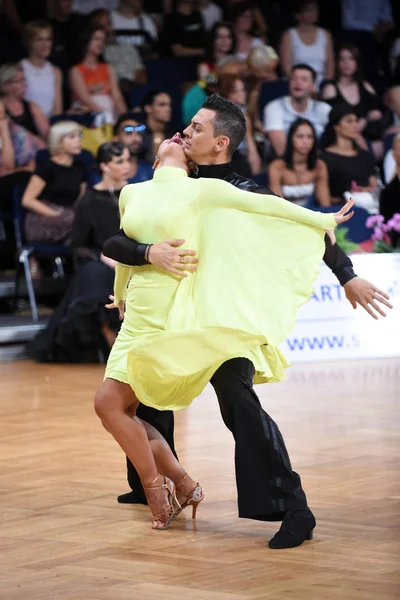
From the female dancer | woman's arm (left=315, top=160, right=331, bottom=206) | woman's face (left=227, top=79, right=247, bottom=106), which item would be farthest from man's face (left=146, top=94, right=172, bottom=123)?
the female dancer

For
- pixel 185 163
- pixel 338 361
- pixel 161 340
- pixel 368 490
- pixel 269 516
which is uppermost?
pixel 185 163

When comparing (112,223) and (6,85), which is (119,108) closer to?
(6,85)

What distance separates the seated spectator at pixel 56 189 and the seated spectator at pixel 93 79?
88 centimetres

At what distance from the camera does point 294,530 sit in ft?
13.6

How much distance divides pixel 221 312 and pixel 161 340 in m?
0.22

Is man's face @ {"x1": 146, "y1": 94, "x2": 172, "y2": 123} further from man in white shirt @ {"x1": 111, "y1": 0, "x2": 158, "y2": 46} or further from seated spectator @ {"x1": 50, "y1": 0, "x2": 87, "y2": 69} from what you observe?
man in white shirt @ {"x1": 111, "y1": 0, "x2": 158, "y2": 46}

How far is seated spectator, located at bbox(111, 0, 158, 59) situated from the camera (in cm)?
1194

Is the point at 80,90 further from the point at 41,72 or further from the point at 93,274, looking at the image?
the point at 93,274

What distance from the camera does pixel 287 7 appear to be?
13.5 metres

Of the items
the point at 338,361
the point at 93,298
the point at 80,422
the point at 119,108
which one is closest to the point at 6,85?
the point at 119,108

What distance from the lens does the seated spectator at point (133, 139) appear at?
33.0 feet

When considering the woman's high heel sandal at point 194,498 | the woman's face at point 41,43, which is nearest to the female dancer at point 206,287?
the woman's high heel sandal at point 194,498

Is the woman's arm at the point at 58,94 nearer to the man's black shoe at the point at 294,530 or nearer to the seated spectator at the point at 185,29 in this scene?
the seated spectator at the point at 185,29

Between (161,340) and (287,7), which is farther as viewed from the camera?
(287,7)
